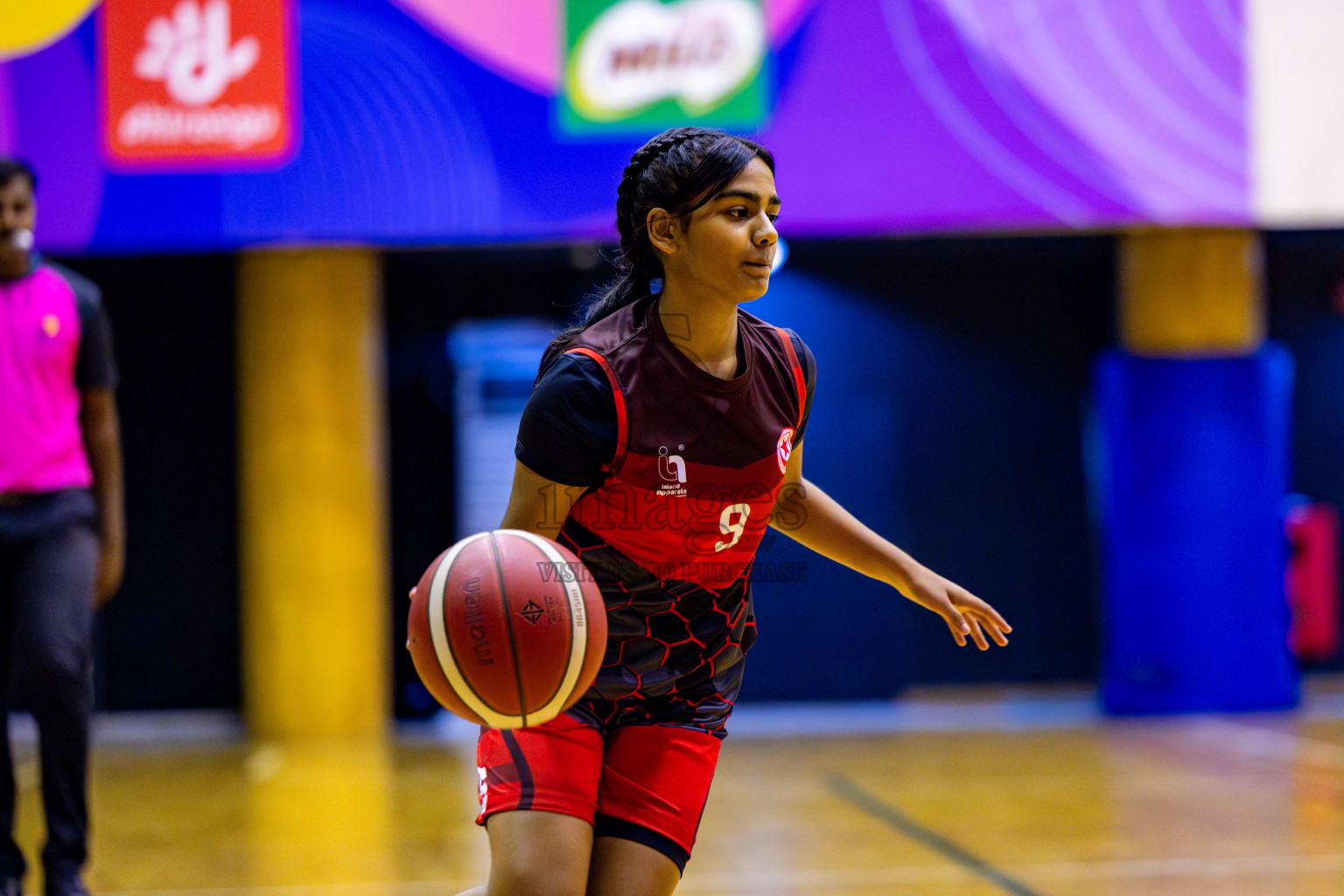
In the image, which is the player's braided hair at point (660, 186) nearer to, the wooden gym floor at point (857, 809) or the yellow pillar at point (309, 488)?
the wooden gym floor at point (857, 809)

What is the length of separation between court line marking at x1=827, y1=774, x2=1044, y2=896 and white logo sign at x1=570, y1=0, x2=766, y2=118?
126 inches

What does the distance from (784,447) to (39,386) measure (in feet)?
6.73

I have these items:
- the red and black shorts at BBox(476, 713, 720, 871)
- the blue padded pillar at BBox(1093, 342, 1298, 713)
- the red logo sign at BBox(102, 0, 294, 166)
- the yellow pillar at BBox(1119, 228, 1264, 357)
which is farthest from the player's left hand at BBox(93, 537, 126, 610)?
the yellow pillar at BBox(1119, 228, 1264, 357)

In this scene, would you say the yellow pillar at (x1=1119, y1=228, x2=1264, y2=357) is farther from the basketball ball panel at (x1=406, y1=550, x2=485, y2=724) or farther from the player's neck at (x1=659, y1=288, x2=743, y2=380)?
the basketball ball panel at (x1=406, y1=550, x2=485, y2=724)

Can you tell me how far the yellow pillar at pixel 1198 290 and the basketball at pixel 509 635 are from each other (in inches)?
218

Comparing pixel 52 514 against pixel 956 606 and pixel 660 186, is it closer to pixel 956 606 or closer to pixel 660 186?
pixel 660 186

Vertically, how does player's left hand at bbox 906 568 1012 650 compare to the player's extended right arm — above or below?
below

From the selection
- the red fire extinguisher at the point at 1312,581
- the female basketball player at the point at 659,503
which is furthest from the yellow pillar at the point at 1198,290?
Answer: the female basketball player at the point at 659,503

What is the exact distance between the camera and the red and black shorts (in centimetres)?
197

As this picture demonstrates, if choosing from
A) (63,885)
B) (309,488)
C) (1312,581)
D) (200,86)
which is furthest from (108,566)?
(1312,581)

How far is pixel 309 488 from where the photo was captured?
6656 mm

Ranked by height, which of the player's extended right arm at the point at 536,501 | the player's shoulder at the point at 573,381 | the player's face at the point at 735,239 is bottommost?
the player's extended right arm at the point at 536,501

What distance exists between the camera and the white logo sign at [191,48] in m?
6.06

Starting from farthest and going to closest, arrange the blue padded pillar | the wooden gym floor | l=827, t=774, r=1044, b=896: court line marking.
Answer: the blue padded pillar < the wooden gym floor < l=827, t=774, r=1044, b=896: court line marking
